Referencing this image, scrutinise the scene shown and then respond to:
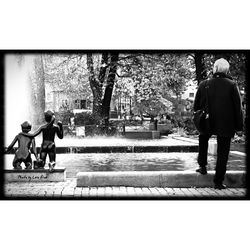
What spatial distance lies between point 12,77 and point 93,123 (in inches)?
53.7

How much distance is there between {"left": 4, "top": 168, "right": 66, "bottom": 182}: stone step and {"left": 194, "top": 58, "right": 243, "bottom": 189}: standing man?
2.29 m

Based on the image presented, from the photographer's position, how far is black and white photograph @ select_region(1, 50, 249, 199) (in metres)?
7.54

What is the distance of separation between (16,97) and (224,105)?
2.99 metres

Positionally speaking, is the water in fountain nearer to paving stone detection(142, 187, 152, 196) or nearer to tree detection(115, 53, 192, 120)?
tree detection(115, 53, 192, 120)

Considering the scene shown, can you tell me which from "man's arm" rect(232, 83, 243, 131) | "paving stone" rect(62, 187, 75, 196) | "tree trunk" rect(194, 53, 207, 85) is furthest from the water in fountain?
"man's arm" rect(232, 83, 243, 131)

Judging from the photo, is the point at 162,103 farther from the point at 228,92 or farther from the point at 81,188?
the point at 81,188

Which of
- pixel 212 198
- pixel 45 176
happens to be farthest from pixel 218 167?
pixel 45 176

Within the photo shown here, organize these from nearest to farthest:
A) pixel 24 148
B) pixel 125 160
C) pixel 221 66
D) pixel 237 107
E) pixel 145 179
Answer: pixel 237 107 < pixel 221 66 < pixel 145 179 < pixel 24 148 < pixel 125 160

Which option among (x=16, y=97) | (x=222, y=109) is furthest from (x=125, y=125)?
(x=16, y=97)

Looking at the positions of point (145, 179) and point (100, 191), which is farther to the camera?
point (145, 179)

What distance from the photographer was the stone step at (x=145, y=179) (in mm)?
7676

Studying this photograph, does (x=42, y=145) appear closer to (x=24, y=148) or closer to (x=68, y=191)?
(x=24, y=148)

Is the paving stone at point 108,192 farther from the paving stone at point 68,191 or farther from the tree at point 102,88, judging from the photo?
the tree at point 102,88

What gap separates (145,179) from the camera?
25.3 feet
